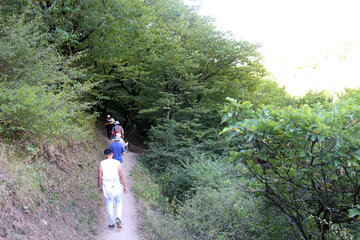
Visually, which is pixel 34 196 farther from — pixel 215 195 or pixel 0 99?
pixel 215 195

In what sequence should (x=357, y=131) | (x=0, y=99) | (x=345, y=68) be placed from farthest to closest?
1. (x=345, y=68)
2. (x=0, y=99)
3. (x=357, y=131)

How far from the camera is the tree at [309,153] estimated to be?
2822mm

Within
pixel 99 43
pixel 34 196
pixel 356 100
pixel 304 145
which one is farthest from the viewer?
pixel 99 43

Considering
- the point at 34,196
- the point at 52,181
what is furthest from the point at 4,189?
the point at 52,181

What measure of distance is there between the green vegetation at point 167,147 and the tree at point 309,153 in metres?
0.02

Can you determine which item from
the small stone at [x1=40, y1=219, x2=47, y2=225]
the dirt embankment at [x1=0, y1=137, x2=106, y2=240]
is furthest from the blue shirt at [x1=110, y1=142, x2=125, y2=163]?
the small stone at [x1=40, y1=219, x2=47, y2=225]

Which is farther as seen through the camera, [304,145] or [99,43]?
[99,43]

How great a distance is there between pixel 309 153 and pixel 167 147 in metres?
10.7

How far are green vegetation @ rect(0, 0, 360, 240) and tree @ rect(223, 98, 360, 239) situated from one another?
0.02 meters

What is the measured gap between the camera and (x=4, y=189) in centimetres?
375

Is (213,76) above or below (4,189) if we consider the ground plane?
above

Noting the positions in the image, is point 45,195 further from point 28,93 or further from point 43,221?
point 28,93

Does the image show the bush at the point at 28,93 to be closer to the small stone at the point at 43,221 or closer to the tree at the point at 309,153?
the small stone at the point at 43,221

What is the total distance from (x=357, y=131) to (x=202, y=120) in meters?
13.5
